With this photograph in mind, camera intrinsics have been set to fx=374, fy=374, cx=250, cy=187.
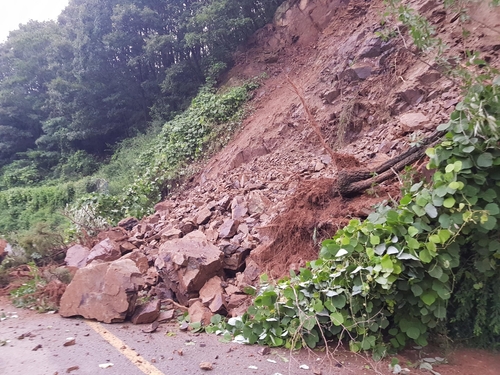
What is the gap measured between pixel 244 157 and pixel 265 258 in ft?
14.9

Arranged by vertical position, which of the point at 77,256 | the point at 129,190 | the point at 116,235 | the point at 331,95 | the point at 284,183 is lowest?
the point at 77,256

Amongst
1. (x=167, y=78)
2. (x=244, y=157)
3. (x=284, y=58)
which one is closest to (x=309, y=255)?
(x=244, y=157)

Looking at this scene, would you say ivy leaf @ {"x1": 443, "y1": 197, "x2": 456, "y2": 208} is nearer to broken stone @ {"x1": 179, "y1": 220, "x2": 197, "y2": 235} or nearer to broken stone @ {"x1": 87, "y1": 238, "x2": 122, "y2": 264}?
broken stone @ {"x1": 179, "y1": 220, "x2": 197, "y2": 235}

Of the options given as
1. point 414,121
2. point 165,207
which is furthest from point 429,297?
point 165,207

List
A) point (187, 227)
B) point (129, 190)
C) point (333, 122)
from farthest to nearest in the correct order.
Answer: point (129, 190), point (333, 122), point (187, 227)

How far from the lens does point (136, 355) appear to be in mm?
3295

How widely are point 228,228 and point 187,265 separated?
1.01m

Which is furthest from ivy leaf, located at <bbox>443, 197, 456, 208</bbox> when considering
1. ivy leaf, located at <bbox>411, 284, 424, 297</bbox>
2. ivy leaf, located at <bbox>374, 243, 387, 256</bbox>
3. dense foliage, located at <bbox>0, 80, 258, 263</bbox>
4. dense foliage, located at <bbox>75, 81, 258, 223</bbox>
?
dense foliage, located at <bbox>75, 81, 258, 223</bbox>

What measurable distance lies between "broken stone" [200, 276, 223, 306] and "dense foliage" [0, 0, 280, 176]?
10762 millimetres

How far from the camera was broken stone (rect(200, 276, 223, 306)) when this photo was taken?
4.34m

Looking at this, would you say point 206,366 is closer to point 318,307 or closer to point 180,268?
point 318,307

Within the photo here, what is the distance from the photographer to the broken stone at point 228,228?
5.38 meters

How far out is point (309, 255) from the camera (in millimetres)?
4324

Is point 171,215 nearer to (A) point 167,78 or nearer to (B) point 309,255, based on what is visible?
(B) point 309,255
